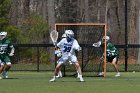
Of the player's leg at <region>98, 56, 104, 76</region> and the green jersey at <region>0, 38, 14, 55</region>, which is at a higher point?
the green jersey at <region>0, 38, 14, 55</region>

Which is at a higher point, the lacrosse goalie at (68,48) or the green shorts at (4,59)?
the lacrosse goalie at (68,48)

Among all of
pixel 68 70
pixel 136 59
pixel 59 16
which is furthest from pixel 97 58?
pixel 59 16

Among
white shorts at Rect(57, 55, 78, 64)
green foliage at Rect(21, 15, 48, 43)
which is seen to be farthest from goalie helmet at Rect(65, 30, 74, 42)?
green foliage at Rect(21, 15, 48, 43)

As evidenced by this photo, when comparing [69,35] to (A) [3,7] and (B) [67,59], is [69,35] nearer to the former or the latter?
(B) [67,59]

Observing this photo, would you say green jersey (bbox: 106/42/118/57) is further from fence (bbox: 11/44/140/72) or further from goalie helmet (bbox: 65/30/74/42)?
fence (bbox: 11/44/140/72)

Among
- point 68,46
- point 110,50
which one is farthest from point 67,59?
point 110,50

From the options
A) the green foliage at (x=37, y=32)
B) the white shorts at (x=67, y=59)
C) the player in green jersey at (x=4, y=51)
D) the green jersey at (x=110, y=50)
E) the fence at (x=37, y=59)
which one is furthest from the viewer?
the green foliage at (x=37, y=32)

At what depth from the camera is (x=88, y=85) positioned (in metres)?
19.2

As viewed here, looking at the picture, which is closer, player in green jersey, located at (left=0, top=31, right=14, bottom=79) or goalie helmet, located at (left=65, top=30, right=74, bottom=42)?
goalie helmet, located at (left=65, top=30, right=74, bottom=42)

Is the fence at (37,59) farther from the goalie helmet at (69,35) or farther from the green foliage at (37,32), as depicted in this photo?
the goalie helmet at (69,35)

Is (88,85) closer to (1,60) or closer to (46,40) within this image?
(1,60)

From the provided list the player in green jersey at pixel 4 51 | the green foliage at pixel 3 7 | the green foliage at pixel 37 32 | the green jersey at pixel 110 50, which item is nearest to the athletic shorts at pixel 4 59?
the player in green jersey at pixel 4 51

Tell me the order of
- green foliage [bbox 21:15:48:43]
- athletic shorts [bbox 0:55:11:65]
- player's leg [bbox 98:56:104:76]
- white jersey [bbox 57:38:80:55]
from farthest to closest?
1. green foliage [bbox 21:15:48:43]
2. player's leg [bbox 98:56:104:76]
3. athletic shorts [bbox 0:55:11:65]
4. white jersey [bbox 57:38:80:55]

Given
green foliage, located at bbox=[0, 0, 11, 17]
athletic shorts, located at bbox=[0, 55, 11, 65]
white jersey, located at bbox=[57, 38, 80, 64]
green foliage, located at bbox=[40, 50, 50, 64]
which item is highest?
green foliage, located at bbox=[0, 0, 11, 17]
